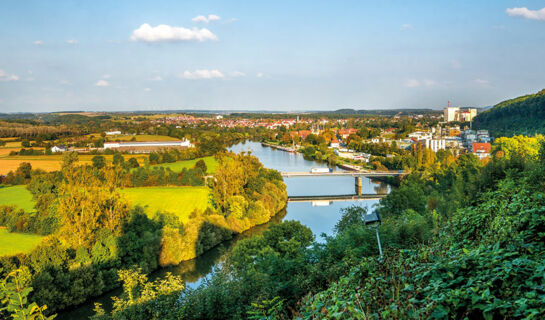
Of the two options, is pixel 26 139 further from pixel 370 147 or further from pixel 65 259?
pixel 370 147

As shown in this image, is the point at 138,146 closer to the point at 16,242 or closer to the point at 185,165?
the point at 185,165

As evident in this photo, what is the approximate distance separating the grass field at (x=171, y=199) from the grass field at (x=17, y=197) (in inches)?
149

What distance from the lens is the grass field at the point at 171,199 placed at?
1692cm

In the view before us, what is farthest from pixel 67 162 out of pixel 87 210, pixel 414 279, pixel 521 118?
pixel 521 118

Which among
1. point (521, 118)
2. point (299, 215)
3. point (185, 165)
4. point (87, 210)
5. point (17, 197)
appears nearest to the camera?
point (87, 210)

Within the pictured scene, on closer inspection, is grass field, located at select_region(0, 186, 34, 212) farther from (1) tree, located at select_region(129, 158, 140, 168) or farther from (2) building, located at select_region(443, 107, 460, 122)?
(2) building, located at select_region(443, 107, 460, 122)

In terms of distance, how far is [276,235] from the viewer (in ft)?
35.4

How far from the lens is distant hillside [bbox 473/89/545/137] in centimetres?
3028

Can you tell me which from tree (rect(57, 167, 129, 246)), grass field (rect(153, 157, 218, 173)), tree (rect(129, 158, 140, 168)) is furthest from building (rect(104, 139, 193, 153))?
tree (rect(57, 167, 129, 246))

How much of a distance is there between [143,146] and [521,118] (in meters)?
36.6

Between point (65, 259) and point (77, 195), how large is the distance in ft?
7.20

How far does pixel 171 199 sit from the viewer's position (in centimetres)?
1867

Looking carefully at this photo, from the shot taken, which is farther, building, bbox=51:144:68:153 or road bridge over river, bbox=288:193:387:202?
building, bbox=51:144:68:153

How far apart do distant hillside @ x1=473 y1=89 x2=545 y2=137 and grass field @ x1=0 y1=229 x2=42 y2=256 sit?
31.4 meters
